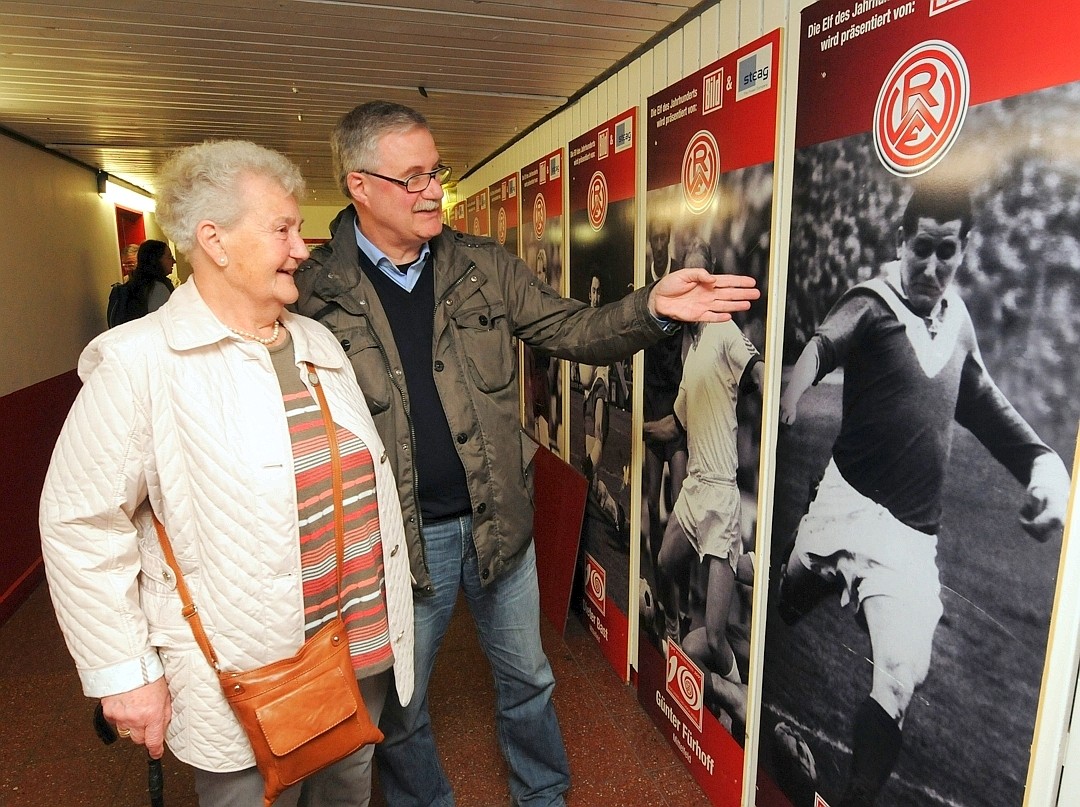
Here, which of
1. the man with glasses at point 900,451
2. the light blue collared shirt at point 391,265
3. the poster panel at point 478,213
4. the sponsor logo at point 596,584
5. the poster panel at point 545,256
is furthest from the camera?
the poster panel at point 478,213

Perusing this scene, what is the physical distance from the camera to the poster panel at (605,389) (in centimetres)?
246

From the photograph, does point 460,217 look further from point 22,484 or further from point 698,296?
point 698,296

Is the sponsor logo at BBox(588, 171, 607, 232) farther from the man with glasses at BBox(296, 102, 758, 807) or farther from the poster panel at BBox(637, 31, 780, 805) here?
the man with glasses at BBox(296, 102, 758, 807)

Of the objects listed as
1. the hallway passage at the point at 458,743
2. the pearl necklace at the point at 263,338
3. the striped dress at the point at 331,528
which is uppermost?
the pearl necklace at the point at 263,338

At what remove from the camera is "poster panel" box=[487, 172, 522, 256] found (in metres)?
3.85

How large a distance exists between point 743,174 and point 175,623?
1574 mm

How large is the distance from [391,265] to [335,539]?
2.24 feet

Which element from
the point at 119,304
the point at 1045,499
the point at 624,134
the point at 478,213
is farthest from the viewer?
the point at 478,213

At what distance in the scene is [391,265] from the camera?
1.65 meters

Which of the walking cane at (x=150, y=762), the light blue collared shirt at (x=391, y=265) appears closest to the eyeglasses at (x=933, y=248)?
the light blue collared shirt at (x=391, y=265)

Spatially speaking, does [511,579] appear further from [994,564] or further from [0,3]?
[0,3]

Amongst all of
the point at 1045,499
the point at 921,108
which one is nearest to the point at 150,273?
the point at 921,108

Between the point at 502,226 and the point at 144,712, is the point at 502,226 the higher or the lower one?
the higher one

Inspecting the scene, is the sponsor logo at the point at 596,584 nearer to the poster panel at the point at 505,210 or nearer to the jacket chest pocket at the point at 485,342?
the jacket chest pocket at the point at 485,342
